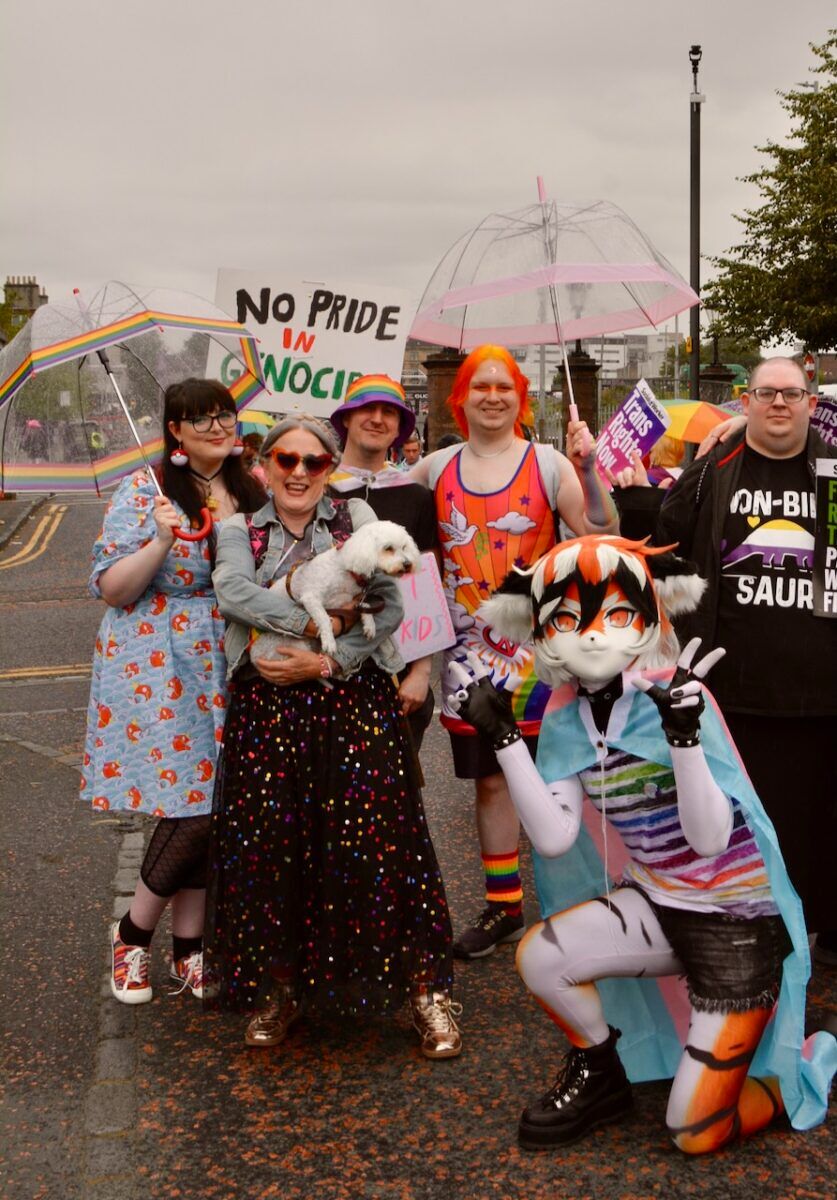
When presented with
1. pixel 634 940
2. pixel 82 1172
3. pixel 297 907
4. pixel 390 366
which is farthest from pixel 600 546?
pixel 390 366

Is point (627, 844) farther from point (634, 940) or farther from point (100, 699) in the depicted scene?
point (100, 699)

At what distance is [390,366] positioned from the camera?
703 centimetres

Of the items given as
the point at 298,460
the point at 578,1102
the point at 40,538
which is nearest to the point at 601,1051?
the point at 578,1102

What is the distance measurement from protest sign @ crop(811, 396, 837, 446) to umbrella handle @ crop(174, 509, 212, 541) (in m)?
1.91

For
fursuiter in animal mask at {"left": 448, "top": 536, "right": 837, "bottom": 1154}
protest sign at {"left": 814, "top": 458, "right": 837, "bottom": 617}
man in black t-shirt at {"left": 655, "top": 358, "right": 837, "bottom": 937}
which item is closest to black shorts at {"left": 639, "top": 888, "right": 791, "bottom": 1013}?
fursuiter in animal mask at {"left": 448, "top": 536, "right": 837, "bottom": 1154}

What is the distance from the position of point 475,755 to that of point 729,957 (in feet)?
4.80

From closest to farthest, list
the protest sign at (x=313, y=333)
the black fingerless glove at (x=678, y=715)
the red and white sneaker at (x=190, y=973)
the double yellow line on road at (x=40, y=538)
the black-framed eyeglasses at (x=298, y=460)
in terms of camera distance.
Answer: the black fingerless glove at (x=678, y=715)
the black-framed eyeglasses at (x=298, y=460)
the red and white sneaker at (x=190, y=973)
the protest sign at (x=313, y=333)
the double yellow line on road at (x=40, y=538)

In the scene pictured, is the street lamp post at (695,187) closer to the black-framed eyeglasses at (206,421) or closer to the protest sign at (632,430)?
the protest sign at (632,430)

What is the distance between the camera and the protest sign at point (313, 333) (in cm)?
696

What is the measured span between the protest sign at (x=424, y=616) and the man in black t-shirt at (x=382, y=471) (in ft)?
0.36

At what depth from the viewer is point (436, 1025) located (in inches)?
147

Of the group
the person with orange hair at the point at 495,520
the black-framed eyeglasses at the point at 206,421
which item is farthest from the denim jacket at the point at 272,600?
the person with orange hair at the point at 495,520

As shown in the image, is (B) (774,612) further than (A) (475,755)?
No

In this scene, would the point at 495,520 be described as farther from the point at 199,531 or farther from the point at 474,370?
the point at 199,531
